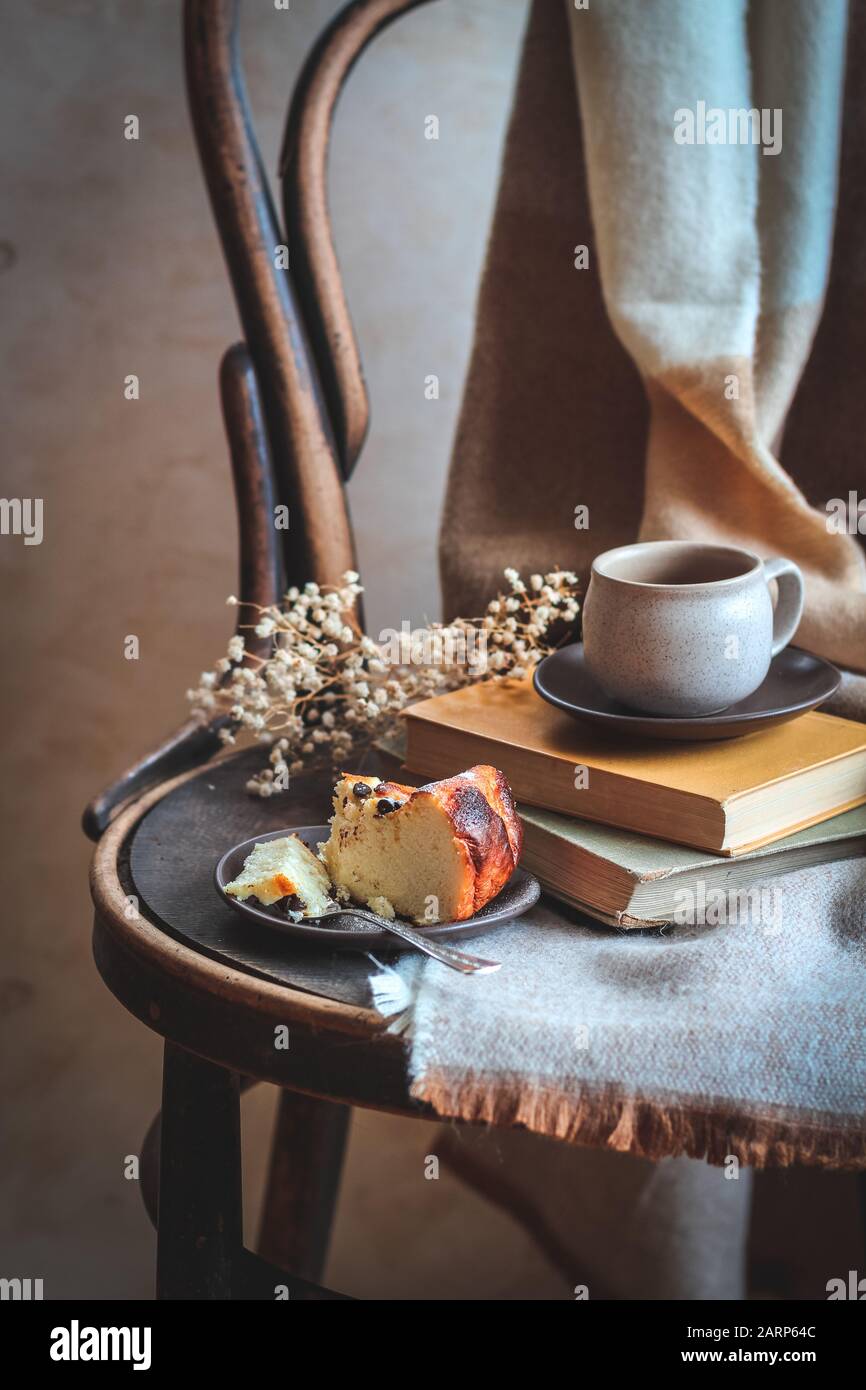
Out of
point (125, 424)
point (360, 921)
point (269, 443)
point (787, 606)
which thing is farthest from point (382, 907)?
point (125, 424)

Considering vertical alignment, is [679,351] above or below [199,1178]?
above

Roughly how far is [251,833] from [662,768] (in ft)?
0.82

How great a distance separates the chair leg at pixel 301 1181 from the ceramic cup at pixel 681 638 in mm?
542

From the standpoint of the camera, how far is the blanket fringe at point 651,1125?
18.3 inches

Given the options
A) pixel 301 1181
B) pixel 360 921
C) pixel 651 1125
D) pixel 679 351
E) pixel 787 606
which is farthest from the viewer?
pixel 301 1181

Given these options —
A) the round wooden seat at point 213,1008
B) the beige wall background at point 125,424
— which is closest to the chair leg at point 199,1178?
the round wooden seat at point 213,1008

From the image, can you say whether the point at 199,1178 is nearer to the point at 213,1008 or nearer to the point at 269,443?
the point at 213,1008

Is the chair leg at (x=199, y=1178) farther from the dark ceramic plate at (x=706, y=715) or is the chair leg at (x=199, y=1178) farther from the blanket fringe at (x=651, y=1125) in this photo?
the dark ceramic plate at (x=706, y=715)

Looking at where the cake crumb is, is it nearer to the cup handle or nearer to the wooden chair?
the wooden chair

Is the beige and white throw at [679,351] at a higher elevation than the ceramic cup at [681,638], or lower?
higher

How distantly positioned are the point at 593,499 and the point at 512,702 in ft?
1.02

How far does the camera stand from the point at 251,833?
71 centimetres

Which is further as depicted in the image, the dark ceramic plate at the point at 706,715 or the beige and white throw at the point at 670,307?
the beige and white throw at the point at 670,307
